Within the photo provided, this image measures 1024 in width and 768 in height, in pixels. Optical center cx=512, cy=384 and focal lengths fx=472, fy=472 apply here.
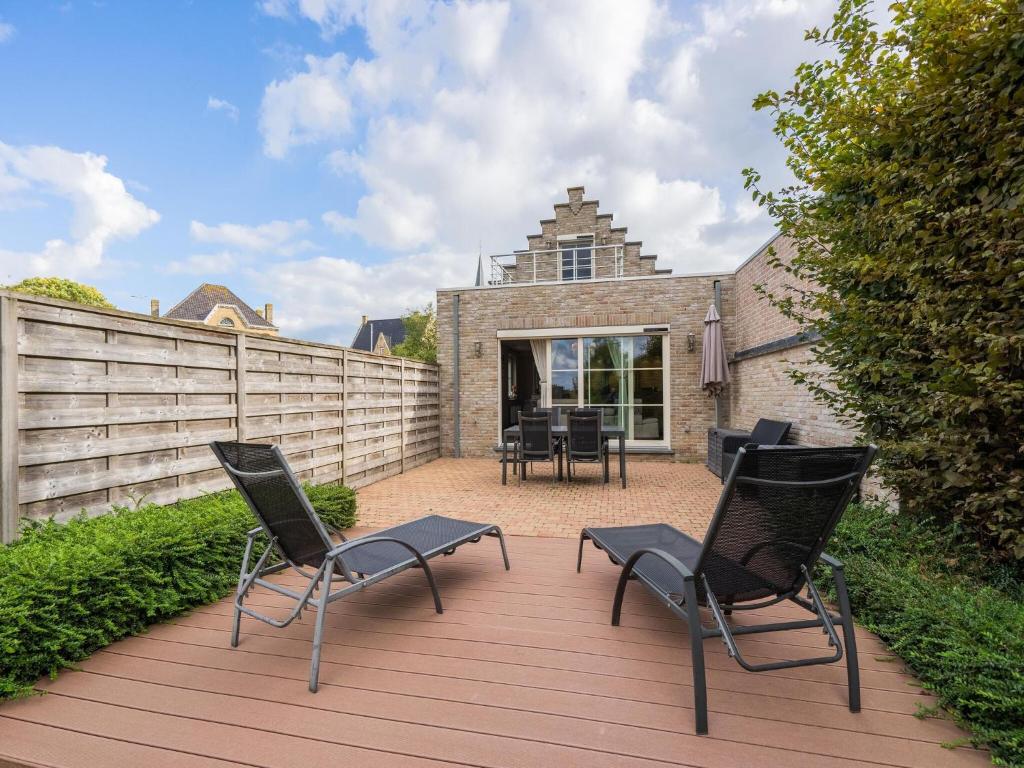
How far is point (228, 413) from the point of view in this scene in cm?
393

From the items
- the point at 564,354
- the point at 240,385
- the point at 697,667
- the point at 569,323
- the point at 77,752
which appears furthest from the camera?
the point at 564,354

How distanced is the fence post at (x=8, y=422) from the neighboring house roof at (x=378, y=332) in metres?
34.3

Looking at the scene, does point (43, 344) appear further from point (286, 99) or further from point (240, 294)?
point (240, 294)

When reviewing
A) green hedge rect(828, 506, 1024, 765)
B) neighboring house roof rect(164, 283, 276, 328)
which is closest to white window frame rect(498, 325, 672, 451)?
green hedge rect(828, 506, 1024, 765)

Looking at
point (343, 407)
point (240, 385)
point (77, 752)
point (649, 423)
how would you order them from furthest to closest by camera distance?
point (649, 423), point (343, 407), point (240, 385), point (77, 752)

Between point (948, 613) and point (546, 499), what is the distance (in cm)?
401

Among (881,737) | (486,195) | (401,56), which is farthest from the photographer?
(486,195)

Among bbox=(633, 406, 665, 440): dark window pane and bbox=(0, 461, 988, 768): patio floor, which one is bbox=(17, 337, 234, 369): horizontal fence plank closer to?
bbox=(0, 461, 988, 768): patio floor

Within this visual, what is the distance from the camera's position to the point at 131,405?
309 cm

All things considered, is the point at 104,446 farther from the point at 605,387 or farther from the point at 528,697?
the point at 605,387

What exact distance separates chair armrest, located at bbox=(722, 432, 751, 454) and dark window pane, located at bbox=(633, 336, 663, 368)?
2.57 metres

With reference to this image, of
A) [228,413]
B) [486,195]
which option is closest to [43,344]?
[228,413]

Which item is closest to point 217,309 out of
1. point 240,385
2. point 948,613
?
point 240,385

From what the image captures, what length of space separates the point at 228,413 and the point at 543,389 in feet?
20.6
